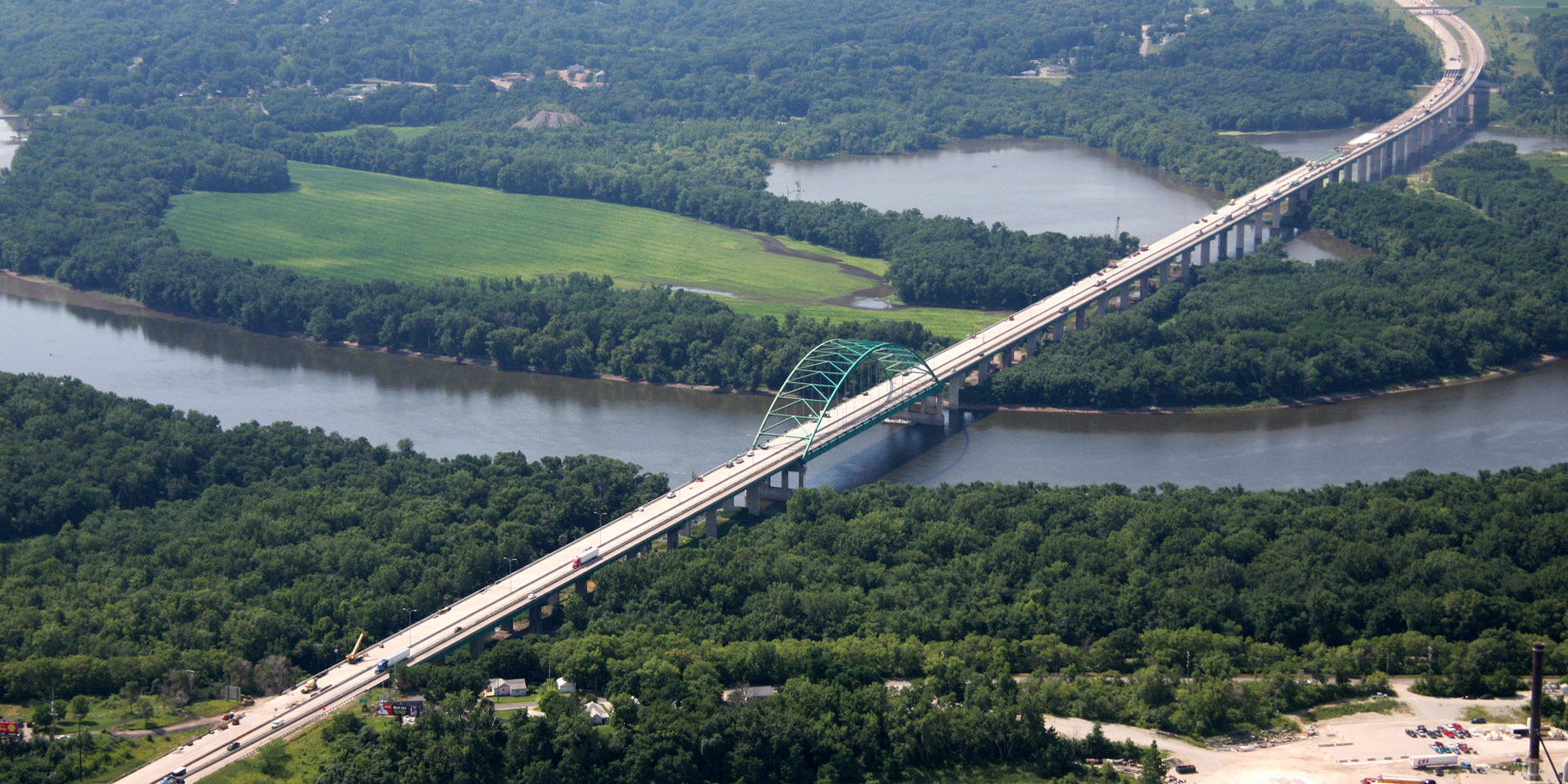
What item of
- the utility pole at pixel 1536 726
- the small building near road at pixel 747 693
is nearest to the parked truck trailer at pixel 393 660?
the small building near road at pixel 747 693

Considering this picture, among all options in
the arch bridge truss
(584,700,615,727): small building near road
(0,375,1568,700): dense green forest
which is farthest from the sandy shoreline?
(584,700,615,727): small building near road

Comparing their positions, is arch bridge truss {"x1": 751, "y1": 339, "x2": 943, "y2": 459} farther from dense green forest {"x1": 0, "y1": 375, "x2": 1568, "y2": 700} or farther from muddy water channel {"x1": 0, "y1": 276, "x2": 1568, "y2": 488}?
dense green forest {"x1": 0, "y1": 375, "x2": 1568, "y2": 700}

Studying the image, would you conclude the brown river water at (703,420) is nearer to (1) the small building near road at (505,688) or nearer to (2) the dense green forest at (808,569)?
(2) the dense green forest at (808,569)

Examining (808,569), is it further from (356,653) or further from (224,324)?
(224,324)

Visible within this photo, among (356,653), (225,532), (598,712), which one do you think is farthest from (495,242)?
(598,712)

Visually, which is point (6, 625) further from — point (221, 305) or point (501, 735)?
point (221, 305)

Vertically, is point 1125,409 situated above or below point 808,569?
above
